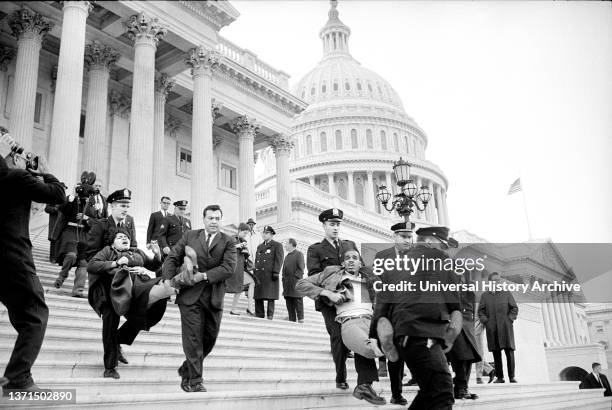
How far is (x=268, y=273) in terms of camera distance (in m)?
12.0

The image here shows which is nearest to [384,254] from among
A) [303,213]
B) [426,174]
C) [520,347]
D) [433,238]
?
[433,238]

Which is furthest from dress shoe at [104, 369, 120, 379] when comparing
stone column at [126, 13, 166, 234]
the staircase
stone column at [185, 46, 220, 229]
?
stone column at [185, 46, 220, 229]

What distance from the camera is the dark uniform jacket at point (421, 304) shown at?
14.8 feet

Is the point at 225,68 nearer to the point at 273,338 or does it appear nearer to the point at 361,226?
the point at 273,338

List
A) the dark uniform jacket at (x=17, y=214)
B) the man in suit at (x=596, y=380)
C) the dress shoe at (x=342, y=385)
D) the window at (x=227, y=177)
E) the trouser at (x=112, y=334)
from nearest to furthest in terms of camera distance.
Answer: the dark uniform jacket at (x=17, y=214) < the trouser at (x=112, y=334) < the dress shoe at (x=342, y=385) < the man in suit at (x=596, y=380) < the window at (x=227, y=177)

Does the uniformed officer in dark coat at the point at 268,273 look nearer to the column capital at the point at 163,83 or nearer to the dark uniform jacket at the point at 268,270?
the dark uniform jacket at the point at 268,270

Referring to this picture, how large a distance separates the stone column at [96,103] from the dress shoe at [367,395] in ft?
48.9

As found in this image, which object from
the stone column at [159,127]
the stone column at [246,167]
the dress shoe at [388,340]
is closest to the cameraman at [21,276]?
the dress shoe at [388,340]

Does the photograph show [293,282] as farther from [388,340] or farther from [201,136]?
[201,136]

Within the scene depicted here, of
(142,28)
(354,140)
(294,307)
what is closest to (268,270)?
(294,307)

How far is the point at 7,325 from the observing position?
6633 mm

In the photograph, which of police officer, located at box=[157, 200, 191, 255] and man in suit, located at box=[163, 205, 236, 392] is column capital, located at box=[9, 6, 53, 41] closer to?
police officer, located at box=[157, 200, 191, 255]

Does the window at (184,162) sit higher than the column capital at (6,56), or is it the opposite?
the column capital at (6,56)

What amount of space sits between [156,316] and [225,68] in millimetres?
20079
